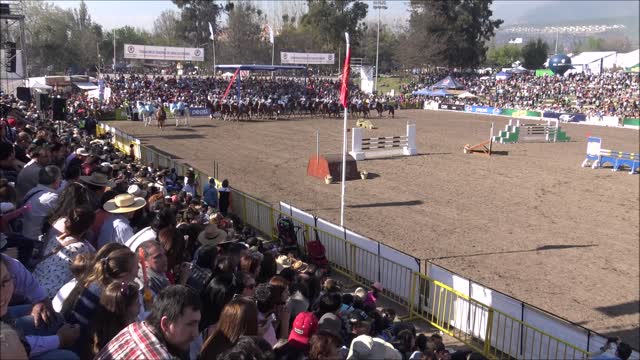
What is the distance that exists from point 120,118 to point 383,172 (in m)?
19.9

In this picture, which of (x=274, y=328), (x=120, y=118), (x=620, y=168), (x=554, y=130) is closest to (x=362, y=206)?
(x=620, y=168)

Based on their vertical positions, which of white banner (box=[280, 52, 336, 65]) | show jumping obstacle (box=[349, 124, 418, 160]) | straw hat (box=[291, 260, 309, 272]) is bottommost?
straw hat (box=[291, 260, 309, 272])

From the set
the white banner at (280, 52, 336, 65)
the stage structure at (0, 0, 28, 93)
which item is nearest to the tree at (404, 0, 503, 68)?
the white banner at (280, 52, 336, 65)

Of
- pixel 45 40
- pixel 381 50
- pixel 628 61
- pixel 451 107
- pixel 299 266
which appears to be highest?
pixel 381 50

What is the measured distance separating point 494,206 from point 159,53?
132 feet

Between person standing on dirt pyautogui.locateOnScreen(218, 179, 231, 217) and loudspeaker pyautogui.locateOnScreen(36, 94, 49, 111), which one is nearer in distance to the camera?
person standing on dirt pyautogui.locateOnScreen(218, 179, 231, 217)

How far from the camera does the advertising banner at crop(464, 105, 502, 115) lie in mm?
42375

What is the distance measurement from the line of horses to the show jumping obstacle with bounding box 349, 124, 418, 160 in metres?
12.9

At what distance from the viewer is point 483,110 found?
43781 mm

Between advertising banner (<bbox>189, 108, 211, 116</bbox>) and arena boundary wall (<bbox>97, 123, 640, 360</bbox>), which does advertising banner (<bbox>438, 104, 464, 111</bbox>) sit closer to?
advertising banner (<bbox>189, 108, 211, 116</bbox>)

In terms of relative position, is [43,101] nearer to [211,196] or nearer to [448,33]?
[211,196]

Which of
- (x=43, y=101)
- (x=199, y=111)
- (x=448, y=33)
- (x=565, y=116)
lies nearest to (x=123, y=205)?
(x=43, y=101)

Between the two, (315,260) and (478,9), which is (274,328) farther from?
(478,9)

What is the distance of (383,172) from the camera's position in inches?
695
